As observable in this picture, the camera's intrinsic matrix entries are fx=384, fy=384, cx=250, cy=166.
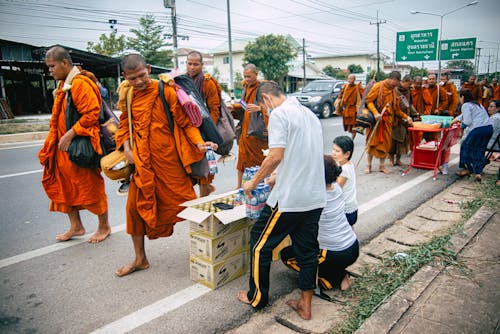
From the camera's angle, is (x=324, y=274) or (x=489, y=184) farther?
(x=489, y=184)

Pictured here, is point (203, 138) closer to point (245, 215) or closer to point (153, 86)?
point (153, 86)

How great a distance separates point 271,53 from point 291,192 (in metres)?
37.5

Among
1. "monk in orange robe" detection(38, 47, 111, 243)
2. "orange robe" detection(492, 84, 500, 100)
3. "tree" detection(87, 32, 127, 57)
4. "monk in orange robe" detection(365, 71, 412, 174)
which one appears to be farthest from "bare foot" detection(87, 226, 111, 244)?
"tree" detection(87, 32, 127, 57)

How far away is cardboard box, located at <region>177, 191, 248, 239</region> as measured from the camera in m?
2.90

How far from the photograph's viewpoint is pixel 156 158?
123 inches

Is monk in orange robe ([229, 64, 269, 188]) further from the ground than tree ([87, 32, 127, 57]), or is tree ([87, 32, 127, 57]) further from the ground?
tree ([87, 32, 127, 57])

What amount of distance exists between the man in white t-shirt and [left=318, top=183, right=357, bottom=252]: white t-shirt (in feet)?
0.70

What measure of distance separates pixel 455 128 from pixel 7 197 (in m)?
7.40

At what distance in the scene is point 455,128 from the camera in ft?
22.9

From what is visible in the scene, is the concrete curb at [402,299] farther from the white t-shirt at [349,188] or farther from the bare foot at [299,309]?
the white t-shirt at [349,188]

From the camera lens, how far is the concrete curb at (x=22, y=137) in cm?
1054

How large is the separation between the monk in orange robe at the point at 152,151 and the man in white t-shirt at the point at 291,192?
0.76 m

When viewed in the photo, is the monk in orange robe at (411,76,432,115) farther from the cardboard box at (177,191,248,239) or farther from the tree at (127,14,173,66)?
the tree at (127,14,173,66)

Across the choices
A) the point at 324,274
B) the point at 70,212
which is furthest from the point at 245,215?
the point at 70,212
